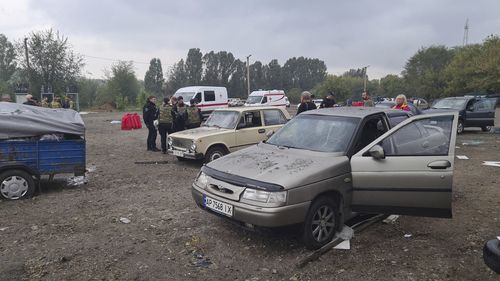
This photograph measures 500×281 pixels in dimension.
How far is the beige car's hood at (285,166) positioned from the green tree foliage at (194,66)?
3530 inches

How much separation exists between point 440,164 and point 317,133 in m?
1.61

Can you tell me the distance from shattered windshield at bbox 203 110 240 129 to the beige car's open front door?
518cm

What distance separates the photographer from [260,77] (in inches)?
4072

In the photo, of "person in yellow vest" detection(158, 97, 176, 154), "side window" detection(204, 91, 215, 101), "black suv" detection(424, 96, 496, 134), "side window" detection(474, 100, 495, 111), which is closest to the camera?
"person in yellow vest" detection(158, 97, 176, 154)

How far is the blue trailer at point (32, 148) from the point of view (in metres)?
6.29

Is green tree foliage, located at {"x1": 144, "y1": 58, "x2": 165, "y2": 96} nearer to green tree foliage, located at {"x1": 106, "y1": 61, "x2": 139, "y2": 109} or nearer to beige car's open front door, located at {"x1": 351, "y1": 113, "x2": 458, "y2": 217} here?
green tree foliage, located at {"x1": 106, "y1": 61, "x2": 139, "y2": 109}

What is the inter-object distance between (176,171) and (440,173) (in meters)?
6.18

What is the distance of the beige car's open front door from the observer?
14.2 feet

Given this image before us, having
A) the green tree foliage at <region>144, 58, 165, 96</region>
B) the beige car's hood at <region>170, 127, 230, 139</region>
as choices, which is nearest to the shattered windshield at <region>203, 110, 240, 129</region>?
the beige car's hood at <region>170, 127, 230, 139</region>

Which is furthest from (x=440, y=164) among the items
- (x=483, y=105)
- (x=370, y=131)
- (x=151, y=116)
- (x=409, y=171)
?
(x=483, y=105)

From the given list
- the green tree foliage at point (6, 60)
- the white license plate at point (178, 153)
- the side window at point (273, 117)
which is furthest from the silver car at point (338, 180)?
the green tree foliage at point (6, 60)

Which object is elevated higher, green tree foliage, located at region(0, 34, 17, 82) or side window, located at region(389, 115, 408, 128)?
green tree foliage, located at region(0, 34, 17, 82)

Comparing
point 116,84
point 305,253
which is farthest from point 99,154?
point 116,84

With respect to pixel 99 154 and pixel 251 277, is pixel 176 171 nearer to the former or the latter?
pixel 99 154
